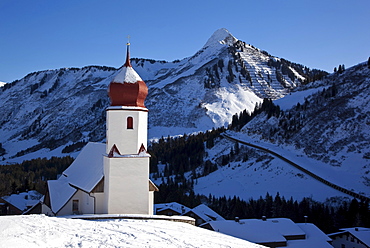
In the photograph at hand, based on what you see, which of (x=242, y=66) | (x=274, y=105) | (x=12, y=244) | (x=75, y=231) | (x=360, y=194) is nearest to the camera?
(x=12, y=244)

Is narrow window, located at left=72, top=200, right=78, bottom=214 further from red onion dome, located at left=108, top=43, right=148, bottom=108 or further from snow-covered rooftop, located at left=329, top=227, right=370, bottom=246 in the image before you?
snow-covered rooftop, located at left=329, top=227, right=370, bottom=246

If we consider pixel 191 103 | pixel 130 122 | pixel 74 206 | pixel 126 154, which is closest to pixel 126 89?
pixel 130 122

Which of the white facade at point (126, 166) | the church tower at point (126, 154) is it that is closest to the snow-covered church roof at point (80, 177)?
the white facade at point (126, 166)

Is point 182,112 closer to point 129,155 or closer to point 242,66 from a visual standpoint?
point 242,66

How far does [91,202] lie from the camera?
27.4m

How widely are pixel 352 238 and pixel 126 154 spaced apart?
27.5 meters

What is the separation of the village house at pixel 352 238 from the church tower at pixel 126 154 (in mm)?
24249

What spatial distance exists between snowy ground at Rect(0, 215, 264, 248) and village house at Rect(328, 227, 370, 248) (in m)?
27.5

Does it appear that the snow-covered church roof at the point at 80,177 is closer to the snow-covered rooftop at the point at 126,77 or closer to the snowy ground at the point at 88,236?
the snow-covered rooftop at the point at 126,77

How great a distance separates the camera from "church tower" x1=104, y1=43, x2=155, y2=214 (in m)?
26.2

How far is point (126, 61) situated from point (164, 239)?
51.8 feet

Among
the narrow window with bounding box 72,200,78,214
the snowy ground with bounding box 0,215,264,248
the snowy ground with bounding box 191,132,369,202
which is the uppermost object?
the snowy ground with bounding box 0,215,264,248

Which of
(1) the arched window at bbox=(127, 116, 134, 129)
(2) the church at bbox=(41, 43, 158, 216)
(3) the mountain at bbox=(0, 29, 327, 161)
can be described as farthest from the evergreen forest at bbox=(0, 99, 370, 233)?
(1) the arched window at bbox=(127, 116, 134, 129)

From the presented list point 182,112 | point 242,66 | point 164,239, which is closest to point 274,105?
point 182,112
